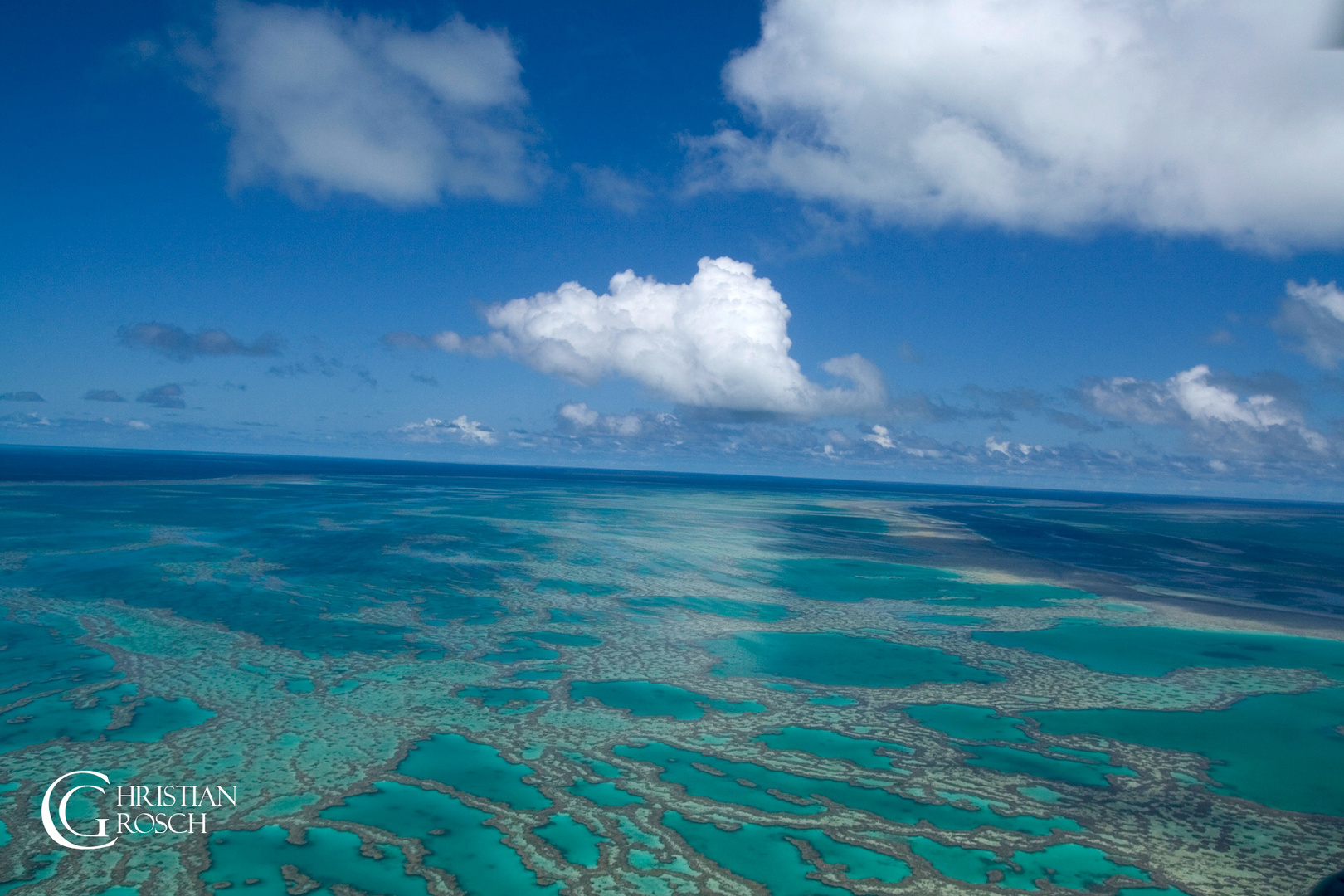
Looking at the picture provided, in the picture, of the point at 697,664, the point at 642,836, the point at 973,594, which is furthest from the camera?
the point at 973,594

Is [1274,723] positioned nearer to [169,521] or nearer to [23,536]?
[23,536]

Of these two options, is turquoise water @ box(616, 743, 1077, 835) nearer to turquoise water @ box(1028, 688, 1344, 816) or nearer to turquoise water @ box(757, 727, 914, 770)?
turquoise water @ box(757, 727, 914, 770)

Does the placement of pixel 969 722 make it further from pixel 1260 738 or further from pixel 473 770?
pixel 473 770

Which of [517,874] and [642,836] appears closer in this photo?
Answer: [517,874]

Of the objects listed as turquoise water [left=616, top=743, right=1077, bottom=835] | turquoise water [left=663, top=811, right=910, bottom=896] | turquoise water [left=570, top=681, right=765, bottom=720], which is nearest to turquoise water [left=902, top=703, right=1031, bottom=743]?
turquoise water [left=616, top=743, right=1077, bottom=835]

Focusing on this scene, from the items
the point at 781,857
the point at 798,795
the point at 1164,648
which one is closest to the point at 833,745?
the point at 798,795

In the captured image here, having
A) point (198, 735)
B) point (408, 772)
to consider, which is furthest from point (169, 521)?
point (408, 772)
